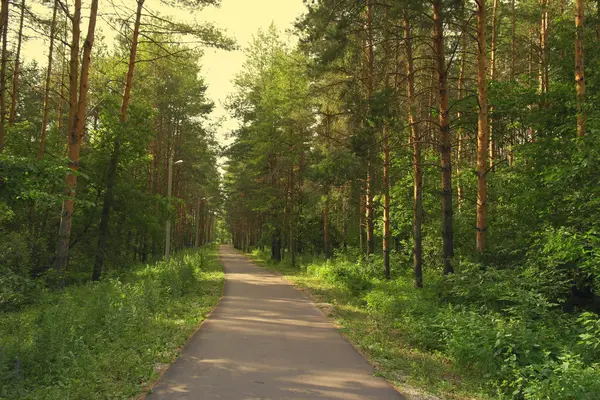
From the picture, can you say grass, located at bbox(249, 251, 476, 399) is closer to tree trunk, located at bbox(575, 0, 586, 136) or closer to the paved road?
Answer: the paved road

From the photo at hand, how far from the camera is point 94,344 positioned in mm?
7805

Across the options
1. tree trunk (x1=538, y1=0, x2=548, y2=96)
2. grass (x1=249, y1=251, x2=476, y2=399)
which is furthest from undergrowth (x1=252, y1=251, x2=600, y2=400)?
tree trunk (x1=538, y1=0, x2=548, y2=96)

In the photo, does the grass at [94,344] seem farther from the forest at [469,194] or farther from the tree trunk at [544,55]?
the tree trunk at [544,55]

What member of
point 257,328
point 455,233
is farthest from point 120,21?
point 455,233

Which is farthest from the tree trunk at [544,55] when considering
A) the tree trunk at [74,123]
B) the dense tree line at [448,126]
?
the tree trunk at [74,123]

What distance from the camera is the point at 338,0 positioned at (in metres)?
11.7

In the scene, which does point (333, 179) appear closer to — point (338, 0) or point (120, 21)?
point (338, 0)

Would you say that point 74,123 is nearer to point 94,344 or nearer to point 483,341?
point 94,344

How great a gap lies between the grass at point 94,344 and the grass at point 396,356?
3.56m

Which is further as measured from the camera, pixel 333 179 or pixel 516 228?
pixel 333 179

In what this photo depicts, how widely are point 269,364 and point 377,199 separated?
39.9 ft

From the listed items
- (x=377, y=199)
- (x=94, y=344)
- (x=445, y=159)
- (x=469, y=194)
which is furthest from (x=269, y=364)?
(x=469, y=194)

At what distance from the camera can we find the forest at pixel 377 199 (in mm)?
6766

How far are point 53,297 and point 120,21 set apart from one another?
976cm
